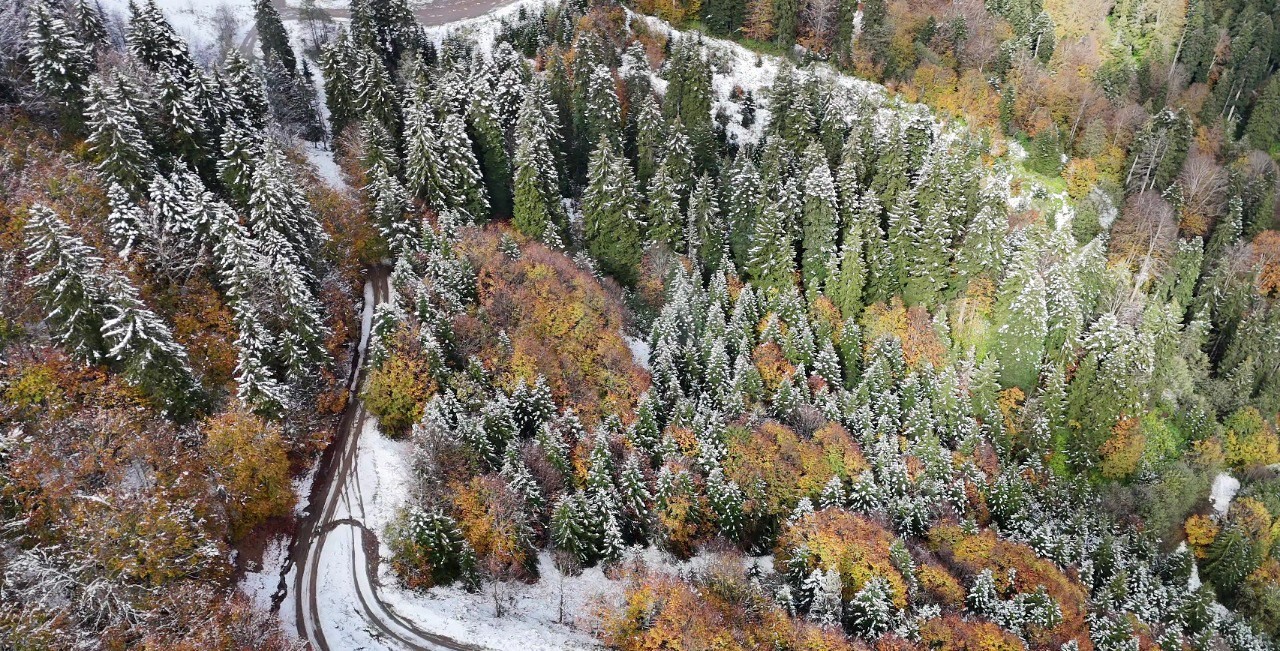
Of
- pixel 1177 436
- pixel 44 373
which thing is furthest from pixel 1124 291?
pixel 44 373

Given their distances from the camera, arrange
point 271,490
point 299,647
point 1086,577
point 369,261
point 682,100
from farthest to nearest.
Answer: point 682,100, point 369,261, point 1086,577, point 271,490, point 299,647

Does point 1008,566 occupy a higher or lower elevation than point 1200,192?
lower

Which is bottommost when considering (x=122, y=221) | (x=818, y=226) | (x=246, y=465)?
(x=246, y=465)

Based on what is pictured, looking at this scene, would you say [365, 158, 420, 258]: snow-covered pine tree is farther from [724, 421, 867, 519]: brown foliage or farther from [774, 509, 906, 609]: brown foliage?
[774, 509, 906, 609]: brown foliage

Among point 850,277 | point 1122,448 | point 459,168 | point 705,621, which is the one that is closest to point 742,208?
point 850,277

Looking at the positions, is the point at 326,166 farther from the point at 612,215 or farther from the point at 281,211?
the point at 612,215

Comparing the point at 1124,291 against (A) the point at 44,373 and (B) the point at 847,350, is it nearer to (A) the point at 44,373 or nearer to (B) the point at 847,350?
(B) the point at 847,350
